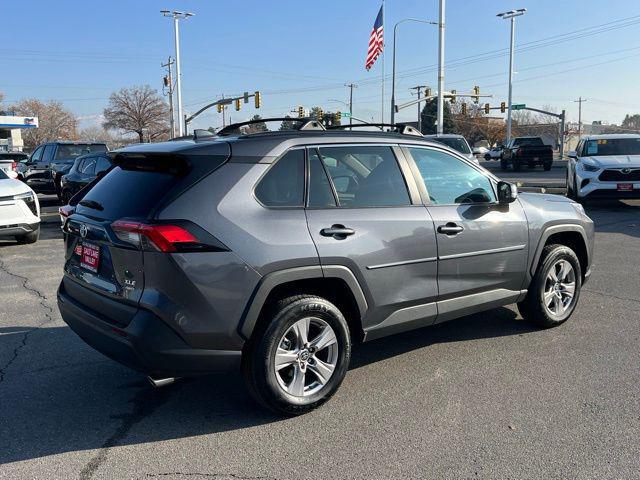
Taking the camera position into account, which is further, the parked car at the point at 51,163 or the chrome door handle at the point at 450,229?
the parked car at the point at 51,163

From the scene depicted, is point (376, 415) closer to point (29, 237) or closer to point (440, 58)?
point (29, 237)

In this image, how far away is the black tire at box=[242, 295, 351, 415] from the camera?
341 cm

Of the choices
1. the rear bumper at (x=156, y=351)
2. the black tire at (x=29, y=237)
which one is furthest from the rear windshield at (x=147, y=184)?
the black tire at (x=29, y=237)

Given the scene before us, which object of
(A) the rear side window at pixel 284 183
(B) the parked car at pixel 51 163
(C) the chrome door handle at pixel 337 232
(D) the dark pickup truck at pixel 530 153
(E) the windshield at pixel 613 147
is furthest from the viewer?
(D) the dark pickup truck at pixel 530 153

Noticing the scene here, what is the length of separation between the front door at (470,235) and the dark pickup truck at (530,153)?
95.1 feet

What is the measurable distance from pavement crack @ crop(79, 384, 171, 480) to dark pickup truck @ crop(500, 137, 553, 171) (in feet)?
101

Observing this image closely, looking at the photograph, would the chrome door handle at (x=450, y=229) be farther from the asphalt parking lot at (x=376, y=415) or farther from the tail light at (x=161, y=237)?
the tail light at (x=161, y=237)

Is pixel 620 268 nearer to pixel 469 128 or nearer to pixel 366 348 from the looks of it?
pixel 366 348

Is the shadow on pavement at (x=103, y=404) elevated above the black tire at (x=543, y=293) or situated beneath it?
situated beneath

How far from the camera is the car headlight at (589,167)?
13325 mm

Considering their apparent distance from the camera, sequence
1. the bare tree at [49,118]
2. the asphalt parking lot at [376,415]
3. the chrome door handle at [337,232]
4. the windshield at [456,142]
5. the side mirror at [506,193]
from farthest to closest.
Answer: the bare tree at [49,118] < the windshield at [456,142] < the side mirror at [506,193] < the chrome door handle at [337,232] < the asphalt parking lot at [376,415]

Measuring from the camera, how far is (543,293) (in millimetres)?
5059

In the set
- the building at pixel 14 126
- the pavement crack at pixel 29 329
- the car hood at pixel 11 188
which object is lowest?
the pavement crack at pixel 29 329

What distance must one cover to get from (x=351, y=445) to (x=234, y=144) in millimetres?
1911
